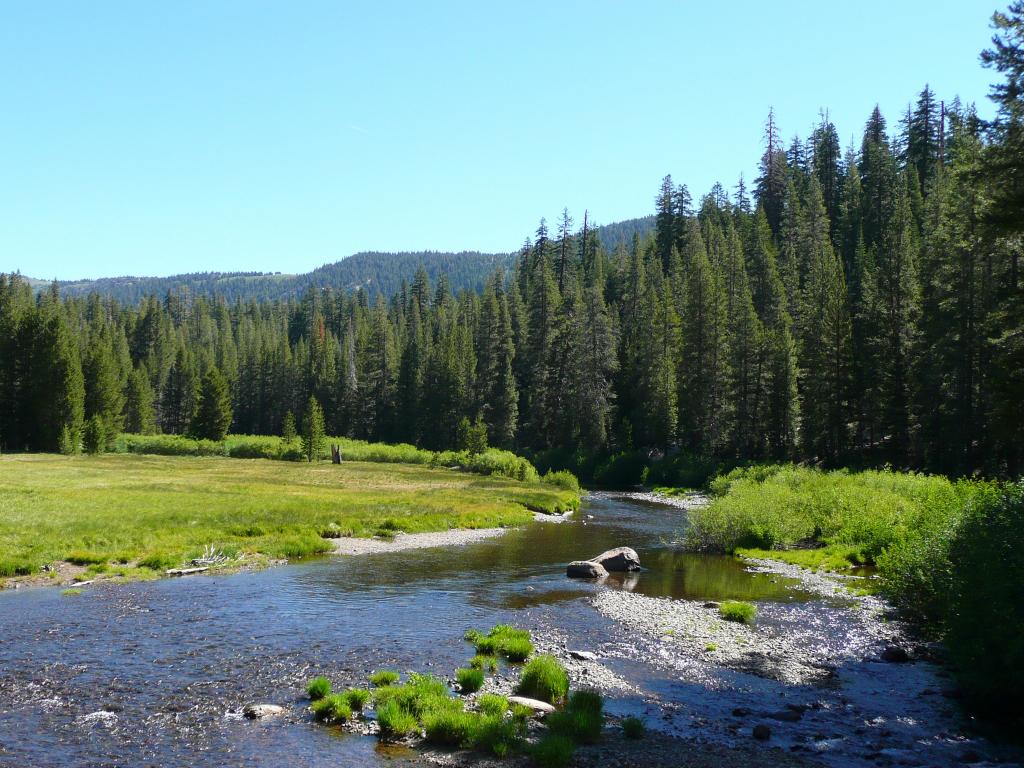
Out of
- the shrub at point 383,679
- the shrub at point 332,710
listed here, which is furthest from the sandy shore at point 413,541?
the shrub at point 332,710

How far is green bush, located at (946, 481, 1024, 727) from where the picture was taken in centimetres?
1317

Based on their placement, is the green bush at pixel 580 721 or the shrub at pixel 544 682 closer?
the green bush at pixel 580 721

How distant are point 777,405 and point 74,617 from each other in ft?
200

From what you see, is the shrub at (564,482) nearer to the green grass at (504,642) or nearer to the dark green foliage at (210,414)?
the green grass at (504,642)

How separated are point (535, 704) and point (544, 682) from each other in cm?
78

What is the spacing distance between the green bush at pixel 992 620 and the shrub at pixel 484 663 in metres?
9.90

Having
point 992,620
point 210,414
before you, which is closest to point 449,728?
point 992,620

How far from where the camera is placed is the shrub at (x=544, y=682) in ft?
49.3

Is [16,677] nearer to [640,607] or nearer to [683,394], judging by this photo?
[640,607]

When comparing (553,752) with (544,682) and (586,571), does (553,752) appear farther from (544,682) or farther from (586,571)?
(586,571)

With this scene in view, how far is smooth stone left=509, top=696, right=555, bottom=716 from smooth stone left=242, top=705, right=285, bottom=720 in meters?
4.64

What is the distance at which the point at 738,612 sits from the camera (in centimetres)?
2159

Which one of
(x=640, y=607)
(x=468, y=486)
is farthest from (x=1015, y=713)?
(x=468, y=486)

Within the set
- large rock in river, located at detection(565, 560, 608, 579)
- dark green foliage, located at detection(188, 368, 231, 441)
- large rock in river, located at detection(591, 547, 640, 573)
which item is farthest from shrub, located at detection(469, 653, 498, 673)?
dark green foliage, located at detection(188, 368, 231, 441)
